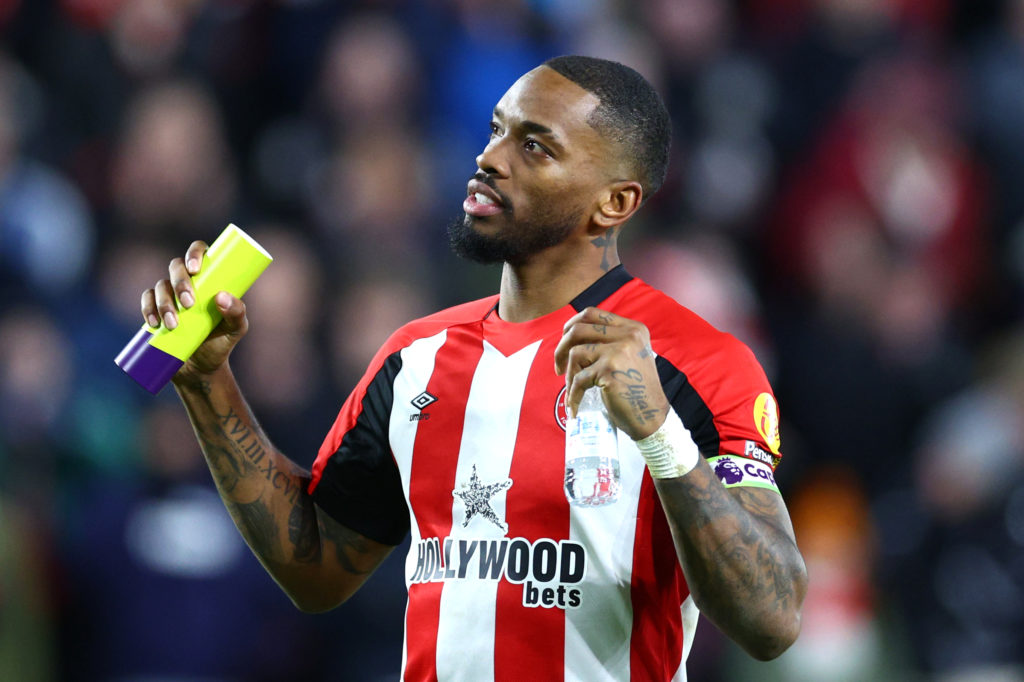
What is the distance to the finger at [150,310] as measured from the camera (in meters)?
A: 3.22

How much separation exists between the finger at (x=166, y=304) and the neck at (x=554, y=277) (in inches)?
31.9

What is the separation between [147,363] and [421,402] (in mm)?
654

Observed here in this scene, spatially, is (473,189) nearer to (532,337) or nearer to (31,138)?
(532,337)

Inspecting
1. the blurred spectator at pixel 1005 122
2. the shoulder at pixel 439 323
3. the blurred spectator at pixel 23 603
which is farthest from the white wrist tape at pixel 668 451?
the blurred spectator at pixel 1005 122

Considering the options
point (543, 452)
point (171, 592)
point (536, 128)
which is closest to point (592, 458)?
point (543, 452)

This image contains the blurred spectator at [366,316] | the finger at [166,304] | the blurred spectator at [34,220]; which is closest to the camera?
the finger at [166,304]

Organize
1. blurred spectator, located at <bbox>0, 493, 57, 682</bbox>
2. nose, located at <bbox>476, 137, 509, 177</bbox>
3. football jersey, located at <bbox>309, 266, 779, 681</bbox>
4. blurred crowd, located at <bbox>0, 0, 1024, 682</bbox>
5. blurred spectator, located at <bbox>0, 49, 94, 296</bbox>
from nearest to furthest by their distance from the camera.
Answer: football jersey, located at <bbox>309, 266, 779, 681</bbox>, nose, located at <bbox>476, 137, 509, 177</bbox>, blurred spectator, located at <bbox>0, 493, 57, 682</bbox>, blurred crowd, located at <bbox>0, 0, 1024, 682</bbox>, blurred spectator, located at <bbox>0, 49, 94, 296</bbox>

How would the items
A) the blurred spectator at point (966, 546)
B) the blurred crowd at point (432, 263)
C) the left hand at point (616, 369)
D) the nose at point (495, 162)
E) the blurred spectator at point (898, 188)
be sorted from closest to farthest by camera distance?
the left hand at point (616, 369) → the nose at point (495, 162) → the blurred crowd at point (432, 263) → the blurred spectator at point (966, 546) → the blurred spectator at point (898, 188)

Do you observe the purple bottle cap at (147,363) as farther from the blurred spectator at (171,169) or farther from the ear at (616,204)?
the blurred spectator at (171,169)

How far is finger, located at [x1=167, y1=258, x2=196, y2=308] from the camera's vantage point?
3207 mm

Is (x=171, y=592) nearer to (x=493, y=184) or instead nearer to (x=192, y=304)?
(x=192, y=304)

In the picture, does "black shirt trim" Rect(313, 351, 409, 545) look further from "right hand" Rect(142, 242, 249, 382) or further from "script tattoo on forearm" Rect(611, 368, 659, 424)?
"script tattoo on forearm" Rect(611, 368, 659, 424)

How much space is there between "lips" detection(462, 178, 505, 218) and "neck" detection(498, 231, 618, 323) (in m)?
0.16

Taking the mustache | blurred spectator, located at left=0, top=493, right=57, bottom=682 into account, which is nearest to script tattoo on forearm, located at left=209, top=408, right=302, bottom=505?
the mustache
